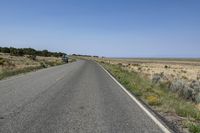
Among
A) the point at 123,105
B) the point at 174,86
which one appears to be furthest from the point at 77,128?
the point at 174,86

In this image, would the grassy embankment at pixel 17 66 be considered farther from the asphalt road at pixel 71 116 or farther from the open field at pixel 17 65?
the asphalt road at pixel 71 116

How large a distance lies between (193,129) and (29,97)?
706 cm

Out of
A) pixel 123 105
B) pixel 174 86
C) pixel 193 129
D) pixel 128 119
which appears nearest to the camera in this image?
pixel 193 129

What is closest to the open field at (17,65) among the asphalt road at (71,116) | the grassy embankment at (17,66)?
the grassy embankment at (17,66)

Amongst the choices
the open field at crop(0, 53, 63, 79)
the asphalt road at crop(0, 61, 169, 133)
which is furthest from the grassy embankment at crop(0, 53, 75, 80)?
the asphalt road at crop(0, 61, 169, 133)

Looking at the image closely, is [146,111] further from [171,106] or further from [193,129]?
[193,129]

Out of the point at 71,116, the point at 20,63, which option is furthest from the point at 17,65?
the point at 71,116

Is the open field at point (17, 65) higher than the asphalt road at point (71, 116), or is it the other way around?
the asphalt road at point (71, 116)

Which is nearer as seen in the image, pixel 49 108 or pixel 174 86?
pixel 49 108

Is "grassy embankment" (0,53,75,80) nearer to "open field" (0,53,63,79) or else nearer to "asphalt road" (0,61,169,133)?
"open field" (0,53,63,79)

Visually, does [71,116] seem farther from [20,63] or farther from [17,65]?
[20,63]

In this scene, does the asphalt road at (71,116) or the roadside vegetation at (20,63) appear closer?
the asphalt road at (71,116)

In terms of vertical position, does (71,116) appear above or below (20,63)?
above

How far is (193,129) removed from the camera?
328 inches
